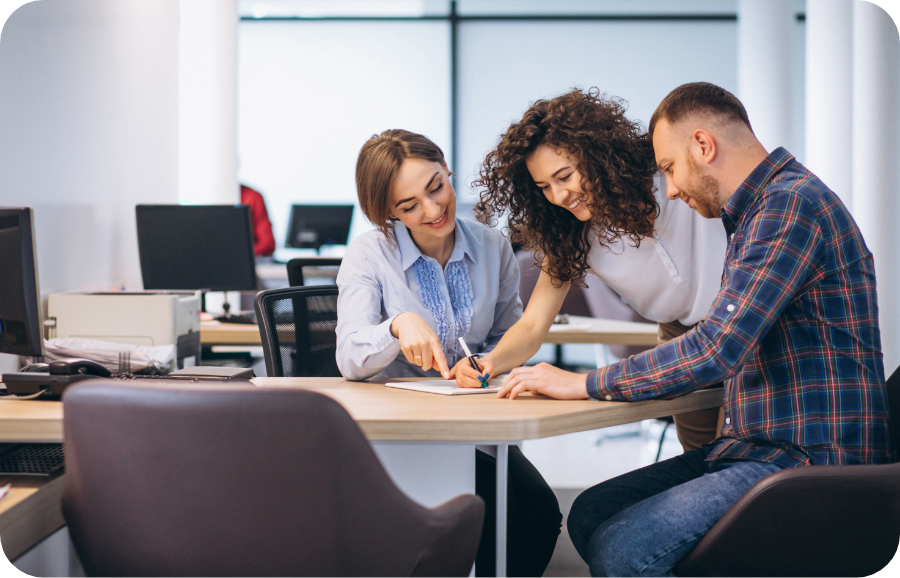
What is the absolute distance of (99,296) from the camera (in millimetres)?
2453

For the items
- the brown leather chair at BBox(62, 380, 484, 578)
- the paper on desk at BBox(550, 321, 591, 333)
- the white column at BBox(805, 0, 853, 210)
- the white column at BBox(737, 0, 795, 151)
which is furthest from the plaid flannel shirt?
the white column at BBox(737, 0, 795, 151)

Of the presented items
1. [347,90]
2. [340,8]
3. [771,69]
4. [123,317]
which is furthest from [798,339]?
[340,8]

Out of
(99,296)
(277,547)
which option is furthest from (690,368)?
(99,296)

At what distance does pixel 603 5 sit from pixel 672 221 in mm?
6078

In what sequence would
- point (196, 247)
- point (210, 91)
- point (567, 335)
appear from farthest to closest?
1. point (210, 91)
2. point (196, 247)
3. point (567, 335)

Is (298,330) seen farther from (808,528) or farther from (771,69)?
(771,69)

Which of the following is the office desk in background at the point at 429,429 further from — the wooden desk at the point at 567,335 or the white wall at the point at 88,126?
the wooden desk at the point at 567,335

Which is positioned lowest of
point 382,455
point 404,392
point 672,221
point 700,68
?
point 382,455

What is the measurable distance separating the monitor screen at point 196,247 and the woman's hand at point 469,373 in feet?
5.82

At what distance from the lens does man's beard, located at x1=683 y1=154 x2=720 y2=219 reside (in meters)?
1.42

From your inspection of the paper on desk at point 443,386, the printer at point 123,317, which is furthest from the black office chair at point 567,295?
the paper on desk at point 443,386

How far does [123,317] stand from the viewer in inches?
97.3

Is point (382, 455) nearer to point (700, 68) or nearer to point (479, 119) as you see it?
point (479, 119)

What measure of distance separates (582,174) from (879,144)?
364 cm
